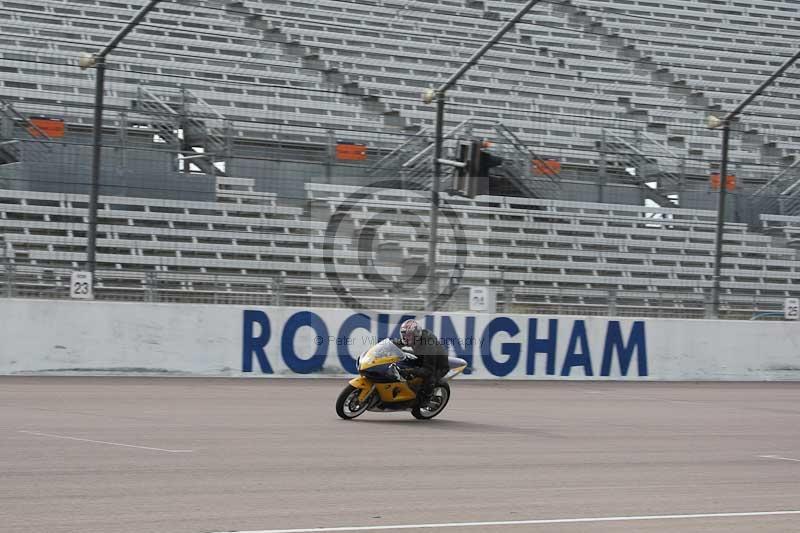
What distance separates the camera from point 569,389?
62.2 ft

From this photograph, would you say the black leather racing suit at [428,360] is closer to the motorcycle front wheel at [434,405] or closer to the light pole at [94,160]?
the motorcycle front wheel at [434,405]

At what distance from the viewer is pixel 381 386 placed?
12484mm

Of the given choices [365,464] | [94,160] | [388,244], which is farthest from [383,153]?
[365,464]

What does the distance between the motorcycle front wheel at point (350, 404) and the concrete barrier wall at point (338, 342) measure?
228 inches

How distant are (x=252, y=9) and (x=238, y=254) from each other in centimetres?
1478

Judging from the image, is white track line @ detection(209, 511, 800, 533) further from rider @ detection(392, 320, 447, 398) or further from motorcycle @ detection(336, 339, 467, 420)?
rider @ detection(392, 320, 447, 398)

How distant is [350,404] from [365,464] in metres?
3.48

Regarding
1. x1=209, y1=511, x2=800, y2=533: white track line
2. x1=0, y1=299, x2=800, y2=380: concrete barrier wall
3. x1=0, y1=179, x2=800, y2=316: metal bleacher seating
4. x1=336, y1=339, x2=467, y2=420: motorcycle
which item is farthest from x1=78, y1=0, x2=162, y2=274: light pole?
x1=209, y1=511, x2=800, y2=533: white track line

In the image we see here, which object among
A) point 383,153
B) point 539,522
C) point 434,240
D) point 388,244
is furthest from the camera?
point 388,244

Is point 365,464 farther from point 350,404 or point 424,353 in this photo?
point 424,353

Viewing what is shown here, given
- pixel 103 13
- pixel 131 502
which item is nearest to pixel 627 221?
pixel 103 13

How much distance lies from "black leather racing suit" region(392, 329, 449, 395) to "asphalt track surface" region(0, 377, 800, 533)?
1.79 ft

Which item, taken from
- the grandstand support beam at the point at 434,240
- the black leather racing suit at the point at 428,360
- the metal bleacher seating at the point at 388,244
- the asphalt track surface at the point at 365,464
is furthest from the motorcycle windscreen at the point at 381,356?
the grandstand support beam at the point at 434,240

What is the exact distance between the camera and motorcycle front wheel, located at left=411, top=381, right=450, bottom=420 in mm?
13055
